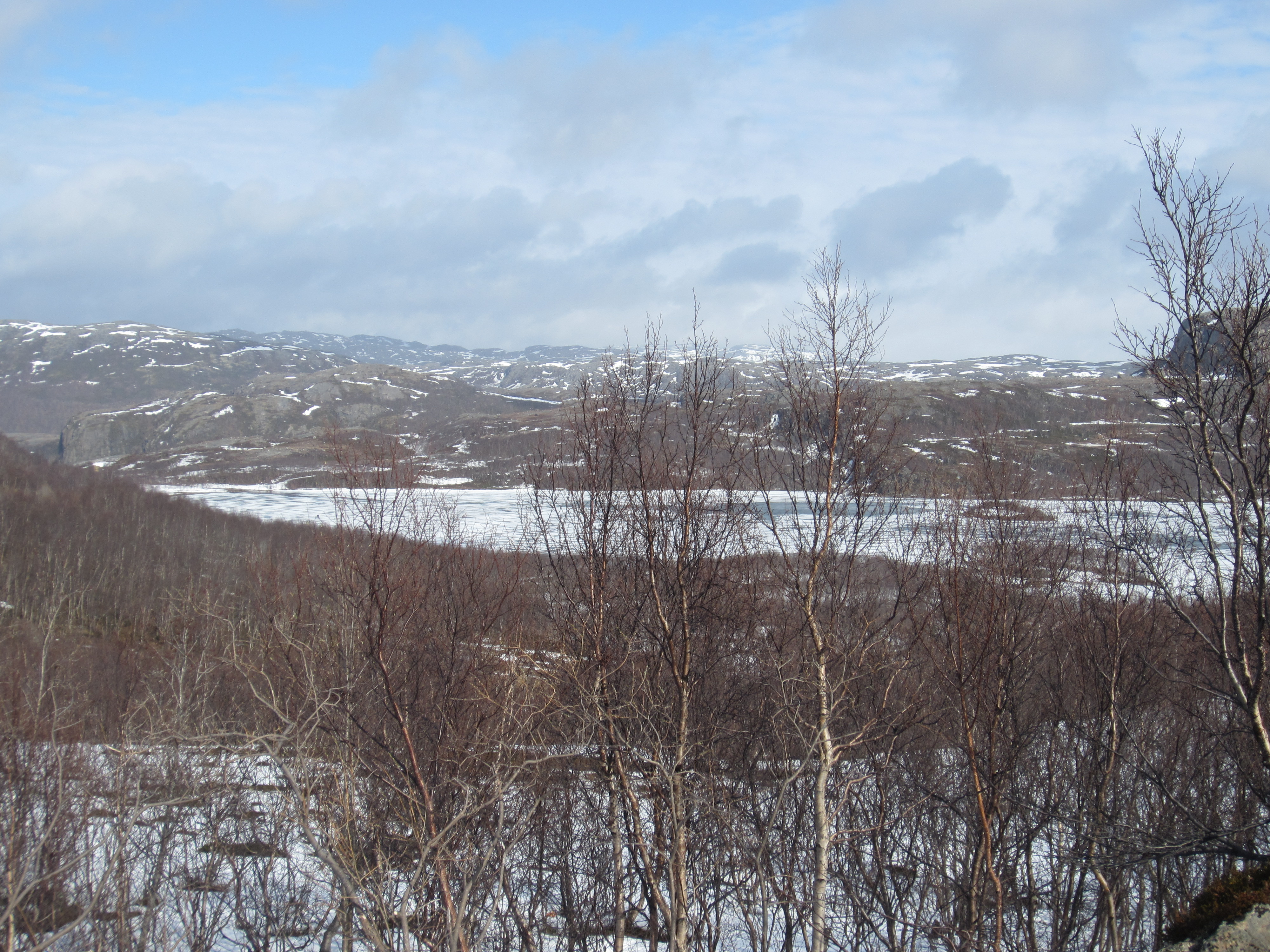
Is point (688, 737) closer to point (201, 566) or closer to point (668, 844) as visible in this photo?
point (668, 844)

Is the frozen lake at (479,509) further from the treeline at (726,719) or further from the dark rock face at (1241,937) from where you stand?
the dark rock face at (1241,937)

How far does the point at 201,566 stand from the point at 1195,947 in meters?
90.4

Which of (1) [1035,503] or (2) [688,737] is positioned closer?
(2) [688,737]

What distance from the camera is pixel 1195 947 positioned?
21.1ft

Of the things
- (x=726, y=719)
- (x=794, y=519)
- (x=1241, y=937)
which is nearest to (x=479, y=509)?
(x=726, y=719)

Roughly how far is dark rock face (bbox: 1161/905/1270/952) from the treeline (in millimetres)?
4240

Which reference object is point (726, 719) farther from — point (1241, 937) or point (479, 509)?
point (479, 509)

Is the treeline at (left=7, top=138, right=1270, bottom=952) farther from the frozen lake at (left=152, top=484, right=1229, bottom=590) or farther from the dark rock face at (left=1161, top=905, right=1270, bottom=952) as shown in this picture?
the dark rock face at (left=1161, top=905, right=1270, bottom=952)

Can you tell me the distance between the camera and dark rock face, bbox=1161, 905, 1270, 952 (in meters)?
6.29

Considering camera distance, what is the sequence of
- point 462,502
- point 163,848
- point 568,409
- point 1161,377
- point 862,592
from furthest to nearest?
1. point 462,502
2. point 862,592
3. point 568,409
4. point 163,848
5. point 1161,377

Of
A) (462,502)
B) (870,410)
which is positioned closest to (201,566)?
(462,502)

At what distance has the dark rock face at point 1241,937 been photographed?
20.6 ft

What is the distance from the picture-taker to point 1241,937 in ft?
20.9

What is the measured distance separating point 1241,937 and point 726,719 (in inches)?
701
